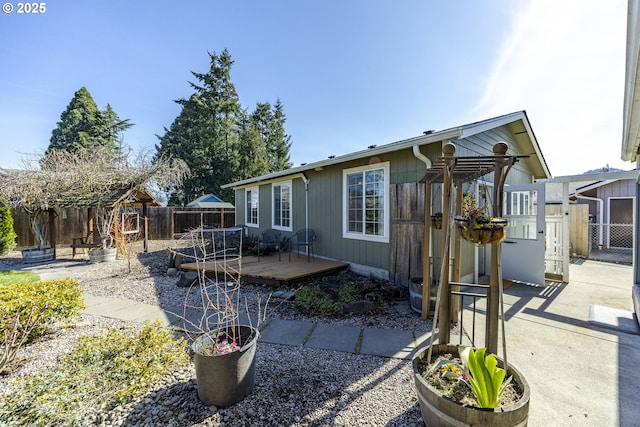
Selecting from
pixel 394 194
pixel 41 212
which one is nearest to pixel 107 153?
pixel 41 212

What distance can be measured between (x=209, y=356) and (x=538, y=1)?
19.3ft

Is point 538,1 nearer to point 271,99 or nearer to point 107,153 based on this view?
point 107,153

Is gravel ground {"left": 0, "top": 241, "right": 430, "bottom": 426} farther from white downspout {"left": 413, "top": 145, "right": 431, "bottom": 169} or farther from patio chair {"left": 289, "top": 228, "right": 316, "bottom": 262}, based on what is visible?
patio chair {"left": 289, "top": 228, "right": 316, "bottom": 262}

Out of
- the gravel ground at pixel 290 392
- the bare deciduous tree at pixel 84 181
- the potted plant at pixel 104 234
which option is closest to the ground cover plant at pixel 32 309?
the gravel ground at pixel 290 392

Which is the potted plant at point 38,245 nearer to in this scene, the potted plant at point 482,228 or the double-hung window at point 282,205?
the double-hung window at point 282,205

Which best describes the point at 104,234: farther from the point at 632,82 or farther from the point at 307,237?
the point at 632,82

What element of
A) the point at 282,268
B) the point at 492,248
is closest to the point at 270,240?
the point at 282,268

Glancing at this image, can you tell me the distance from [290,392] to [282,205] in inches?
261

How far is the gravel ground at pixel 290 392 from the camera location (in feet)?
5.94

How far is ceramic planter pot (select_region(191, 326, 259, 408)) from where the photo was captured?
187 centimetres

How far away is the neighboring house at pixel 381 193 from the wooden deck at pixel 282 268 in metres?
0.48

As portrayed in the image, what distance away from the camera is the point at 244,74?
19750 millimetres

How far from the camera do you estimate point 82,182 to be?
757 cm

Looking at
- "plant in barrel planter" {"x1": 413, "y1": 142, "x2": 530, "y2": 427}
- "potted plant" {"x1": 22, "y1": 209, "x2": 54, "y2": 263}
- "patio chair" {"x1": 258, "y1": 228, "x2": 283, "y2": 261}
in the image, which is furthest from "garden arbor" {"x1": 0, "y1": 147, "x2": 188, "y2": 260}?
"plant in barrel planter" {"x1": 413, "y1": 142, "x2": 530, "y2": 427}
